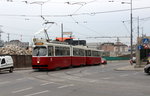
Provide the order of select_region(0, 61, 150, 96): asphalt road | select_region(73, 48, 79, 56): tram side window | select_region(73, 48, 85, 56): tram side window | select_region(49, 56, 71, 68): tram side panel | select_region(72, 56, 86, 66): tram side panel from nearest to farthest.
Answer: select_region(0, 61, 150, 96): asphalt road < select_region(49, 56, 71, 68): tram side panel < select_region(72, 56, 86, 66): tram side panel < select_region(73, 48, 79, 56): tram side window < select_region(73, 48, 85, 56): tram side window

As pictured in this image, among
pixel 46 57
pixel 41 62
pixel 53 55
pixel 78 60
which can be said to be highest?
pixel 53 55

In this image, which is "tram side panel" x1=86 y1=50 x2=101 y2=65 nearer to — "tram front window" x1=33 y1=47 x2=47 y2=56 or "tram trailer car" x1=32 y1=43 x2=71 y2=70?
"tram trailer car" x1=32 y1=43 x2=71 y2=70

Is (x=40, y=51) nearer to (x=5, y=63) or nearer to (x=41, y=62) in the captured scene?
(x=41, y=62)

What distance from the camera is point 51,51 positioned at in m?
26.8

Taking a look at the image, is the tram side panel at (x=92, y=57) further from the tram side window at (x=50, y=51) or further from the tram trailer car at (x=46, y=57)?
the tram side window at (x=50, y=51)

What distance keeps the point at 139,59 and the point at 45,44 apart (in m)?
13.3

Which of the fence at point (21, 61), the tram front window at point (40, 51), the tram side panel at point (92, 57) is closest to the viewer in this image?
the tram front window at point (40, 51)

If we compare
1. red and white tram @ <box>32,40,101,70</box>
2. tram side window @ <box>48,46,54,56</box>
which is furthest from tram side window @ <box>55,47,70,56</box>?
tram side window @ <box>48,46,54,56</box>

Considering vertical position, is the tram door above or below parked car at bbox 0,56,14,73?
above

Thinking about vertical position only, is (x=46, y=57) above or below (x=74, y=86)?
above

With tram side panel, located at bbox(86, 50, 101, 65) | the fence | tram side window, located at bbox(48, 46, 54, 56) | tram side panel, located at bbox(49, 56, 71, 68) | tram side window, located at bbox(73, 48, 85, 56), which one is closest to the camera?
tram side window, located at bbox(48, 46, 54, 56)

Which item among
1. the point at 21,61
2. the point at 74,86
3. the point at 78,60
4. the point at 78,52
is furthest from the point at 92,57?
the point at 74,86

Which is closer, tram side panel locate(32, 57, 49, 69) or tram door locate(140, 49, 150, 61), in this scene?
tram side panel locate(32, 57, 49, 69)

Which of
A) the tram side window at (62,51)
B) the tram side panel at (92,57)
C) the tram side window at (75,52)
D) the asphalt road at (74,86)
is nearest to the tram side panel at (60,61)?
the tram side window at (62,51)
